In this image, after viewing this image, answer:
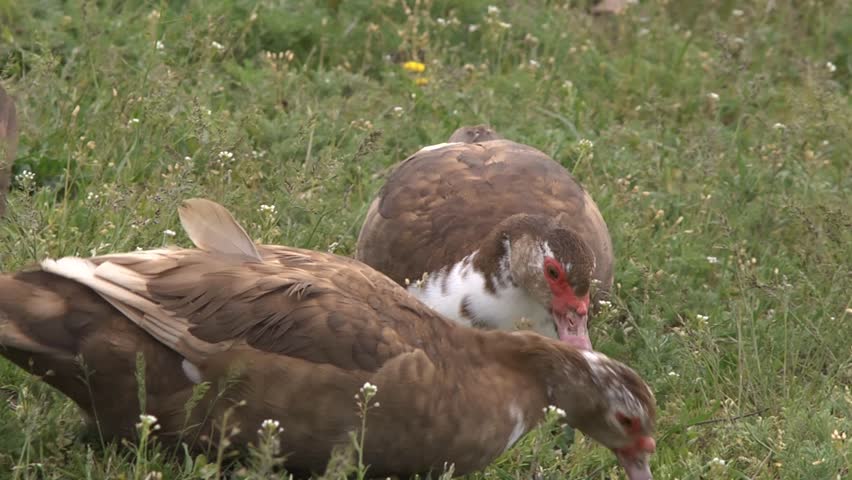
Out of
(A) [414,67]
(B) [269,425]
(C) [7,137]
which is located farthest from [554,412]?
(A) [414,67]

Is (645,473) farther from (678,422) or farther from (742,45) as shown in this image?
(742,45)

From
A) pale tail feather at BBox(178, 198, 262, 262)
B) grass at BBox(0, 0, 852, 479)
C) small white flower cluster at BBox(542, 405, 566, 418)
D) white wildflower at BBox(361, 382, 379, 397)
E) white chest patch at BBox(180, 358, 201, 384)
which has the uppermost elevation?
pale tail feather at BBox(178, 198, 262, 262)

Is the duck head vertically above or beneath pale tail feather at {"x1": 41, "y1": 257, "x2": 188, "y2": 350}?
beneath

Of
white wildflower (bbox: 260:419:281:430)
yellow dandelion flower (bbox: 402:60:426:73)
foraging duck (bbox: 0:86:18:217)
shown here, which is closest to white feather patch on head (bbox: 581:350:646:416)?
white wildflower (bbox: 260:419:281:430)

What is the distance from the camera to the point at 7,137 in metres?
5.66

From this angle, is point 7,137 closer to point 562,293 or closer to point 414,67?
point 562,293

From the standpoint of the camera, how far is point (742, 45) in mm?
8477

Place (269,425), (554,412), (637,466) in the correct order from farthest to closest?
(637,466) → (554,412) → (269,425)

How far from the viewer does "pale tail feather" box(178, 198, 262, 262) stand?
197 inches

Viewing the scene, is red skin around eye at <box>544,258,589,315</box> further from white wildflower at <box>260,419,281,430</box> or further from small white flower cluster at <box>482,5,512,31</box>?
small white flower cluster at <box>482,5,512,31</box>

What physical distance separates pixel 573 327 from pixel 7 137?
84.5 inches

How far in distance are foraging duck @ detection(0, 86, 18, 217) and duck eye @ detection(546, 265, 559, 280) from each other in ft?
6.30

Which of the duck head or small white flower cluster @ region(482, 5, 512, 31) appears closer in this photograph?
the duck head

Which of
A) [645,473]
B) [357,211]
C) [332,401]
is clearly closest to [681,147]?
[357,211]
